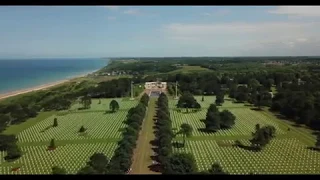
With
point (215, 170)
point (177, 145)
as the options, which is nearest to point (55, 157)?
point (177, 145)

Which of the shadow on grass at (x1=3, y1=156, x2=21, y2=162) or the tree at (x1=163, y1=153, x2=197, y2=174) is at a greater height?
the tree at (x1=163, y1=153, x2=197, y2=174)

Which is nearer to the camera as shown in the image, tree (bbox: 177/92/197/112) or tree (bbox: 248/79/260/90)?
tree (bbox: 177/92/197/112)

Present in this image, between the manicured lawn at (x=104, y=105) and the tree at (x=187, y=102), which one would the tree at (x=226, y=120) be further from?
the manicured lawn at (x=104, y=105)

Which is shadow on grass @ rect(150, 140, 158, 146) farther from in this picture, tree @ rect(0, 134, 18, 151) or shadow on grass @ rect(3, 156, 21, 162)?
tree @ rect(0, 134, 18, 151)

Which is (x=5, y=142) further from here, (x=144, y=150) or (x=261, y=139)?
(x=261, y=139)

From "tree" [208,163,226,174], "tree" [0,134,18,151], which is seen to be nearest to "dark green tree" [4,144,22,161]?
"tree" [0,134,18,151]

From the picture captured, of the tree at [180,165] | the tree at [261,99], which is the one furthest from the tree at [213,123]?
the tree at [261,99]
